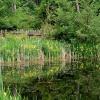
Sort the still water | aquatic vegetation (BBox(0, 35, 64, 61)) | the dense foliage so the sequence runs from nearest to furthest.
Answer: the still water < aquatic vegetation (BBox(0, 35, 64, 61)) < the dense foliage

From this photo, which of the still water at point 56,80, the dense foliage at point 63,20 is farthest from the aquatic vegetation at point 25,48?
the dense foliage at point 63,20

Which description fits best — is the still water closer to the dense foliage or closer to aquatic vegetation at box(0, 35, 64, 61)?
aquatic vegetation at box(0, 35, 64, 61)

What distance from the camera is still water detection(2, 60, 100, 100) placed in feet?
48.8

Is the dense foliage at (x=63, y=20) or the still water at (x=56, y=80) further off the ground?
the dense foliage at (x=63, y=20)

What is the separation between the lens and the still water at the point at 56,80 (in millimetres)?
14867

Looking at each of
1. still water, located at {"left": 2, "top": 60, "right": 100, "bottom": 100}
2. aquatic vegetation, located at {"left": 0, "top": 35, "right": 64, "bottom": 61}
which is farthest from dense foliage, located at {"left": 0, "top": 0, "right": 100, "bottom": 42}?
still water, located at {"left": 2, "top": 60, "right": 100, "bottom": 100}

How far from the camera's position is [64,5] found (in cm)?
3167

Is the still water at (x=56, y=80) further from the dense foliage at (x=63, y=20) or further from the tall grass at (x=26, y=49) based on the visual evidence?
the dense foliage at (x=63, y=20)

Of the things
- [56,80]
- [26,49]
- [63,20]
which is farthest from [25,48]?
[63,20]

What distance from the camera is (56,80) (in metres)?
18.6

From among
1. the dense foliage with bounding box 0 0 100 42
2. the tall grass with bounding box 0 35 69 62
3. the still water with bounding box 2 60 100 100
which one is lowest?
the still water with bounding box 2 60 100 100

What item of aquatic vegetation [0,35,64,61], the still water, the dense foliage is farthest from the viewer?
the dense foliage

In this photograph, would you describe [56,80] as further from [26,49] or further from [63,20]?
[63,20]

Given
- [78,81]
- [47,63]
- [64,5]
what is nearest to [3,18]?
[64,5]
